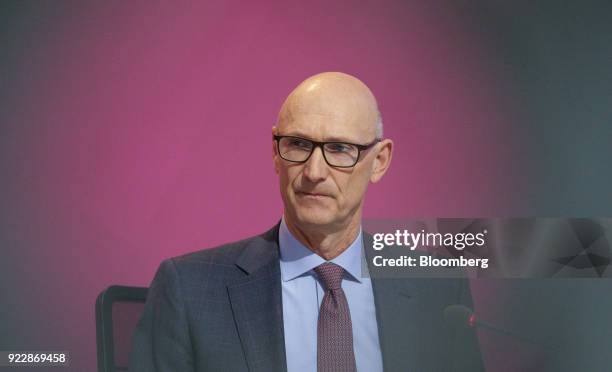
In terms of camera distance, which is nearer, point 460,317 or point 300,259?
point 300,259

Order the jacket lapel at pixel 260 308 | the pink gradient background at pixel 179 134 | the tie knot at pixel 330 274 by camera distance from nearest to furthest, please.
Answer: the jacket lapel at pixel 260 308
the tie knot at pixel 330 274
the pink gradient background at pixel 179 134

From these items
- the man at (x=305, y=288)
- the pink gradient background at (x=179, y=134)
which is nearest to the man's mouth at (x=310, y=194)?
the man at (x=305, y=288)

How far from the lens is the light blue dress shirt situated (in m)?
1.93

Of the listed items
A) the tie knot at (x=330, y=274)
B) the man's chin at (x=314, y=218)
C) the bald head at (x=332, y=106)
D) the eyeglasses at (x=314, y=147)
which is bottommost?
the tie knot at (x=330, y=274)

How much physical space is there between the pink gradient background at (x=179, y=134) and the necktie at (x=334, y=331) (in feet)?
1.41

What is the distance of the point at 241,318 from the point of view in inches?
74.9

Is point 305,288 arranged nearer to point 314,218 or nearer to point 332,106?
point 314,218

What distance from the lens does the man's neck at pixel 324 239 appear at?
200 cm

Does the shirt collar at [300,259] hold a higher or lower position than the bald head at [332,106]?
lower

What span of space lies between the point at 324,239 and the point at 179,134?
0.61m

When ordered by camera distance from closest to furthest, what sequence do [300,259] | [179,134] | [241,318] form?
1. [241,318]
2. [300,259]
3. [179,134]

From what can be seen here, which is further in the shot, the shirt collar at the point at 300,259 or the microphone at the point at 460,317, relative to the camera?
the microphone at the point at 460,317

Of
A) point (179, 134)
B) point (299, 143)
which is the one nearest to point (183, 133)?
point (179, 134)

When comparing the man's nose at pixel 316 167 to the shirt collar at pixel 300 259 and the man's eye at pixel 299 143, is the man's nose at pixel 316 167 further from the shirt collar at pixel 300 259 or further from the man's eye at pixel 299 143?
the shirt collar at pixel 300 259
